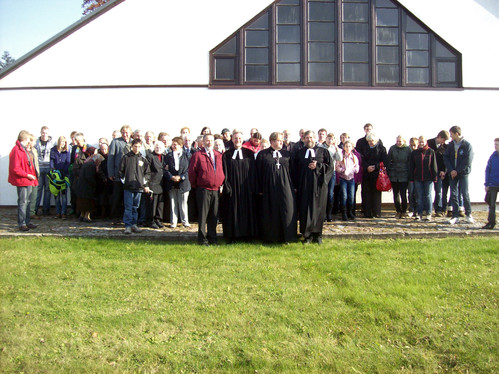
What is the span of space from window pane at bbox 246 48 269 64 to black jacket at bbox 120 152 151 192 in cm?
567

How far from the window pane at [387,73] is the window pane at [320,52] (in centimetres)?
154

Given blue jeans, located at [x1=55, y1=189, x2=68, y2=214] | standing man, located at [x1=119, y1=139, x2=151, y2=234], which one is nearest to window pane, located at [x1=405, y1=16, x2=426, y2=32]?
standing man, located at [x1=119, y1=139, x2=151, y2=234]

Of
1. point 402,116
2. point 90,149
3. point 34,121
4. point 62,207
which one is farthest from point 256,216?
point 34,121


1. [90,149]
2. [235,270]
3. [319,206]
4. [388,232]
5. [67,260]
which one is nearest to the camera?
[235,270]

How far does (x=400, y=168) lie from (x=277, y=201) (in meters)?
4.08

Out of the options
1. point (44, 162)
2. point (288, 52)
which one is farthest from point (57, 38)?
point (288, 52)

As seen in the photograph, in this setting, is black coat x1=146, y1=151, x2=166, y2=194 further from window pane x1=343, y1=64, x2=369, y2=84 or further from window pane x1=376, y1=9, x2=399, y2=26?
window pane x1=376, y1=9, x2=399, y2=26

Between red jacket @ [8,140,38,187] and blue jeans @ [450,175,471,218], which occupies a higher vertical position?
red jacket @ [8,140,38,187]

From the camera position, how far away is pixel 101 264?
24.6 feet

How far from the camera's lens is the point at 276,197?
9.00 m

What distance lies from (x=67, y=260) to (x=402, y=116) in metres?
10.5

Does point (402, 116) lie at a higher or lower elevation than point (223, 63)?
lower

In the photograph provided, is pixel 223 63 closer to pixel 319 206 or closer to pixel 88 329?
pixel 319 206

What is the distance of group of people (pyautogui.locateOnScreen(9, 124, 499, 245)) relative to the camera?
903cm
